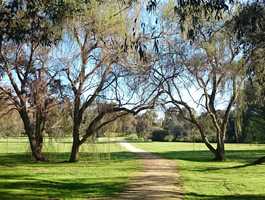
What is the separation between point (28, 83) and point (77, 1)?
66.4 ft

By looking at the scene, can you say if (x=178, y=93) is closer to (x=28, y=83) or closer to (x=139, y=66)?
(x=139, y=66)

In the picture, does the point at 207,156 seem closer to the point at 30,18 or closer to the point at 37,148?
the point at 37,148

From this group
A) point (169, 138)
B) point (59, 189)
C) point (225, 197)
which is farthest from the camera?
point (169, 138)

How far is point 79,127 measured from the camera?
35.9 m

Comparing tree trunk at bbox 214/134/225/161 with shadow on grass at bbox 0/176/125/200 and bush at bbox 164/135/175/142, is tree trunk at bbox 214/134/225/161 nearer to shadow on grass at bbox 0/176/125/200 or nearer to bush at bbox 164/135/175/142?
shadow on grass at bbox 0/176/125/200

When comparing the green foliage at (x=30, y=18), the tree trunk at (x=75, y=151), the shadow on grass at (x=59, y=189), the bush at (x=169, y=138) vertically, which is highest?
the green foliage at (x=30, y=18)

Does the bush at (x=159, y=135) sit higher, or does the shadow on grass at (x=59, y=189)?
the bush at (x=159, y=135)

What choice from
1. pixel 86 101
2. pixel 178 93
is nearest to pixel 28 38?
pixel 86 101

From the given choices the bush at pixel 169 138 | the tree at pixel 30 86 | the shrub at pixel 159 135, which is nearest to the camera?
the tree at pixel 30 86

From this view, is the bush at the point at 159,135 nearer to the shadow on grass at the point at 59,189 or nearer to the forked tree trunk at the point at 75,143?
the forked tree trunk at the point at 75,143

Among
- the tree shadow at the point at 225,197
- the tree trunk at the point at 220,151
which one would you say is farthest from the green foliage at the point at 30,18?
the tree trunk at the point at 220,151

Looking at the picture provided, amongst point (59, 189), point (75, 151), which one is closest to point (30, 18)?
point (59, 189)

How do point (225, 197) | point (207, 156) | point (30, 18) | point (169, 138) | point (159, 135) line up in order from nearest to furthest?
point (30, 18)
point (225, 197)
point (207, 156)
point (169, 138)
point (159, 135)

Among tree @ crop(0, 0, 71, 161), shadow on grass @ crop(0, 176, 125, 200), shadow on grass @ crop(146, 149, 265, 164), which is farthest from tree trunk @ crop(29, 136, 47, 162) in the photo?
shadow on grass @ crop(0, 176, 125, 200)
